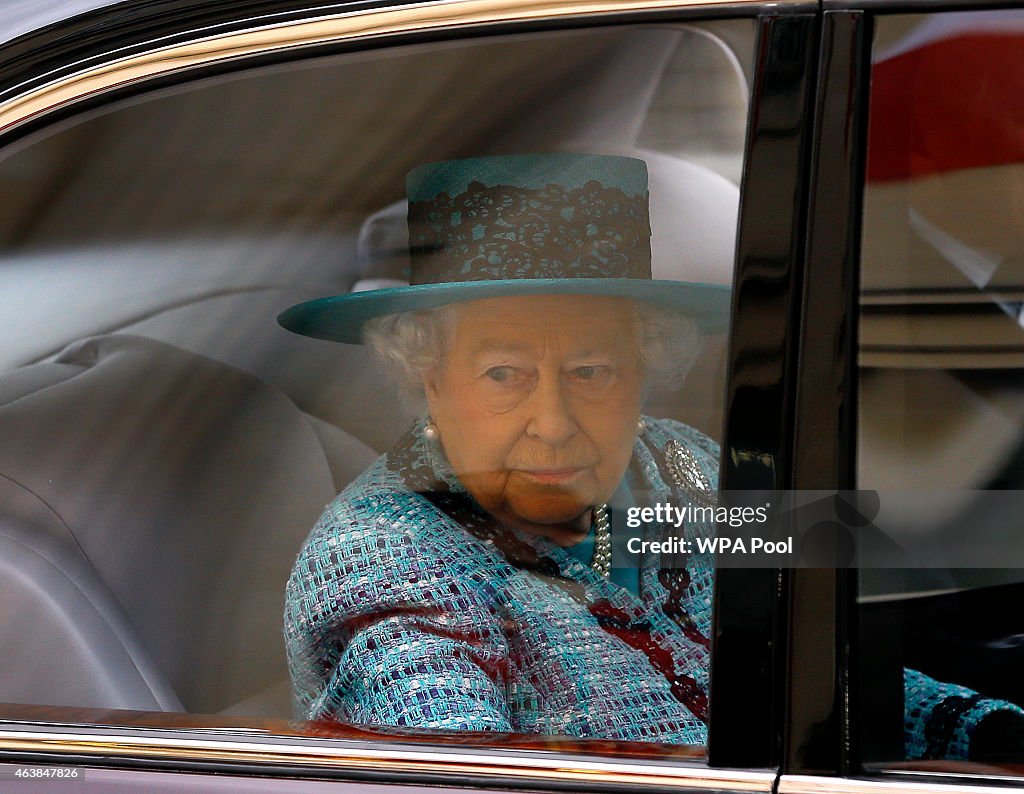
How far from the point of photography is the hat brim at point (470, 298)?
1.23m

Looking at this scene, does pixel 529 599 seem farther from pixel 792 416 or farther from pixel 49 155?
pixel 49 155

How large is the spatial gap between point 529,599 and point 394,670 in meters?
0.19

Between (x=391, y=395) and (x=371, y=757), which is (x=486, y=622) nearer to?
(x=371, y=757)

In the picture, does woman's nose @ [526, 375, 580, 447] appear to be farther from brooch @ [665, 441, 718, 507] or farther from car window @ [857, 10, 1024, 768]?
car window @ [857, 10, 1024, 768]

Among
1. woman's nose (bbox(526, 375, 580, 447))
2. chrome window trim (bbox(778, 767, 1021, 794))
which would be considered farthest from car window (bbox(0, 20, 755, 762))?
chrome window trim (bbox(778, 767, 1021, 794))

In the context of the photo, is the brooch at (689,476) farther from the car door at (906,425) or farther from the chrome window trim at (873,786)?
the chrome window trim at (873,786)

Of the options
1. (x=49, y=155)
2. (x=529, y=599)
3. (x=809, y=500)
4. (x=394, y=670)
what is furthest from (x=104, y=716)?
(x=809, y=500)

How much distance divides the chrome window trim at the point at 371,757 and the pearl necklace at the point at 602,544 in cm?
26

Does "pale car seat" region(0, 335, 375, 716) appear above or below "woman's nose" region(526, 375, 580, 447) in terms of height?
below

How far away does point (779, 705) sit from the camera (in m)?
1.04

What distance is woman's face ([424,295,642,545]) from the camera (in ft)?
4.54

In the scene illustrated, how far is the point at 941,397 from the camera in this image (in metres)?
1.16

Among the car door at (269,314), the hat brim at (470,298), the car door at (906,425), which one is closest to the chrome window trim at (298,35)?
the car door at (269,314)

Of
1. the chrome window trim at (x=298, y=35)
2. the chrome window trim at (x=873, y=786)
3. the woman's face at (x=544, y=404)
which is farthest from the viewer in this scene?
the woman's face at (x=544, y=404)
